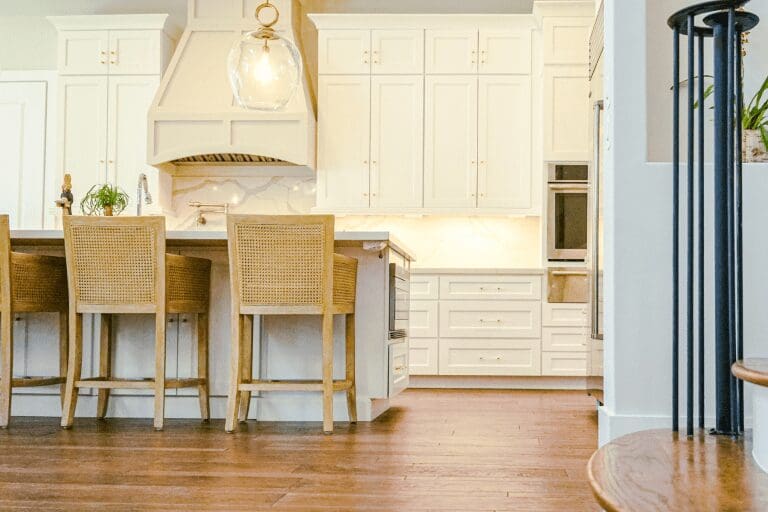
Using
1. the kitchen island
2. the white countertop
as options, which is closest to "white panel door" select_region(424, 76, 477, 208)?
the kitchen island

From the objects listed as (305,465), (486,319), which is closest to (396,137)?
(486,319)

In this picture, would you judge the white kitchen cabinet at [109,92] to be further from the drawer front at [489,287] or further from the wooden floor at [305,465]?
the wooden floor at [305,465]

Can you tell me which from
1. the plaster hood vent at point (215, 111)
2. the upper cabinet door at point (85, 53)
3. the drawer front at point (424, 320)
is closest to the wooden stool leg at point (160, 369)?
the drawer front at point (424, 320)

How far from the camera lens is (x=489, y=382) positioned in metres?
5.99

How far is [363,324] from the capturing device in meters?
3.95

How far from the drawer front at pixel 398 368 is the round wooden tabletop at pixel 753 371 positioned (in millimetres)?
2133

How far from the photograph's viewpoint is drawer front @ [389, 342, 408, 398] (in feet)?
13.3

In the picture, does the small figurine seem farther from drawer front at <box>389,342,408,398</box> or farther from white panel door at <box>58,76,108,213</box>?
white panel door at <box>58,76,108,213</box>

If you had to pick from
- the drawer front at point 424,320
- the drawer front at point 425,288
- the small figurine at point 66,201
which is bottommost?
the drawer front at point 424,320

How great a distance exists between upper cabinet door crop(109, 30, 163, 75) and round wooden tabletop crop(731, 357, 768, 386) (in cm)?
516

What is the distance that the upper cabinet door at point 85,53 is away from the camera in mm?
6355

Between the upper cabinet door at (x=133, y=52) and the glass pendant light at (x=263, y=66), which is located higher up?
the upper cabinet door at (x=133, y=52)

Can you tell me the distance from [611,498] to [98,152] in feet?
18.1

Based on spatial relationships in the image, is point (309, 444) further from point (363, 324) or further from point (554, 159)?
point (554, 159)
